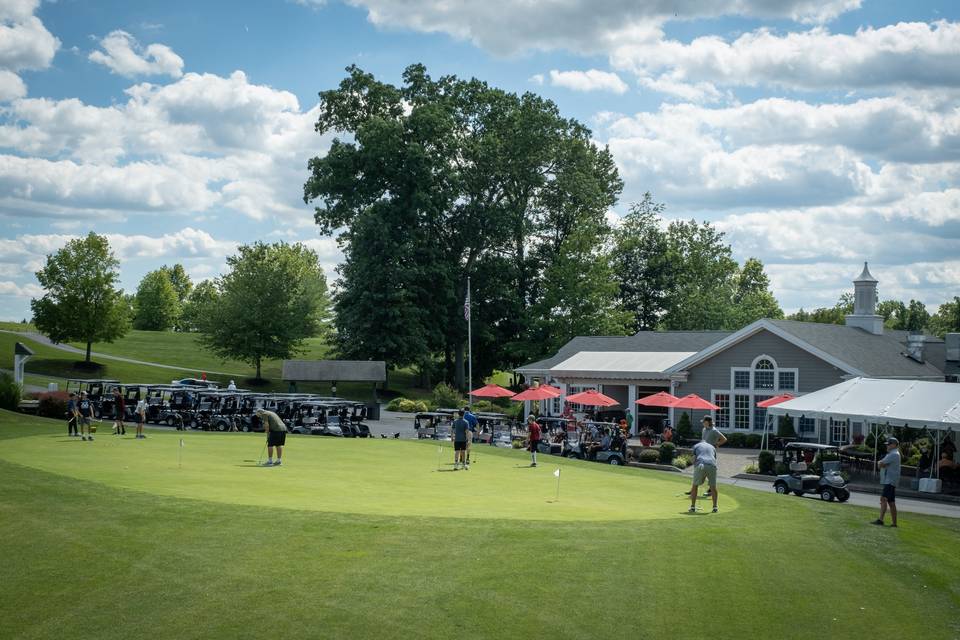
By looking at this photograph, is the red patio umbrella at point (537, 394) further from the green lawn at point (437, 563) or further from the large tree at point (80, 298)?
the large tree at point (80, 298)

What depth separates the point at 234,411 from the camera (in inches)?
1843

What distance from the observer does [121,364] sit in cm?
8025

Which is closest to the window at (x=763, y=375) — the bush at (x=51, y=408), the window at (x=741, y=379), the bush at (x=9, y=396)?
the window at (x=741, y=379)

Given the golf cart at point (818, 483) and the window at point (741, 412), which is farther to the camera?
the window at point (741, 412)

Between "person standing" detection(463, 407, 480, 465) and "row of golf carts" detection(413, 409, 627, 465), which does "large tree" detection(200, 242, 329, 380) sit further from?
"person standing" detection(463, 407, 480, 465)

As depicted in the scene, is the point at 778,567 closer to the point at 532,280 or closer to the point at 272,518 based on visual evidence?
the point at 272,518

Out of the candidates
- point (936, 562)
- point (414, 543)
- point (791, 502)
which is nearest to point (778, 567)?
point (936, 562)

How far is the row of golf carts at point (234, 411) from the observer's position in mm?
43781

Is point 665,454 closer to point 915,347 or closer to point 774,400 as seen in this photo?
point 774,400

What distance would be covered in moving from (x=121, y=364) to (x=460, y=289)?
101ft

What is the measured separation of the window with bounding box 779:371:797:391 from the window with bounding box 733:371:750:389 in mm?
1807

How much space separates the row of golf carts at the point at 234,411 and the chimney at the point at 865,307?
111ft

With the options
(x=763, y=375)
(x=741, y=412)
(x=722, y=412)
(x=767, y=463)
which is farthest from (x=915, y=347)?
(x=767, y=463)

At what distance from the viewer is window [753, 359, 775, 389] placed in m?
47.3
